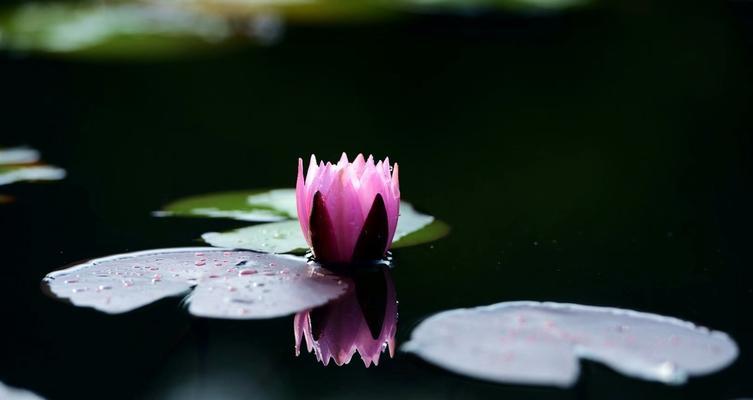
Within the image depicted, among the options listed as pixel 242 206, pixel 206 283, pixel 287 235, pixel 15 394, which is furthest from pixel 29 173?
pixel 15 394

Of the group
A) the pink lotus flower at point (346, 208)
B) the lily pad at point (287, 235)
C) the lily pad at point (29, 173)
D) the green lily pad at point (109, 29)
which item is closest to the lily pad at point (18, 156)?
the lily pad at point (29, 173)

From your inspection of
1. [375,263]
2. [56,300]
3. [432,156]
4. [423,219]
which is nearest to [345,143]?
[432,156]

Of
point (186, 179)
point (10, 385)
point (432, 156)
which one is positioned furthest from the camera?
point (432, 156)

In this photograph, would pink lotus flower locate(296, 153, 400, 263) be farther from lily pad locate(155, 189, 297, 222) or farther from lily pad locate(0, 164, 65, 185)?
lily pad locate(0, 164, 65, 185)

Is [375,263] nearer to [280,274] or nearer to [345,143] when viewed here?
[280,274]

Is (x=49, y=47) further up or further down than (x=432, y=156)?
further up

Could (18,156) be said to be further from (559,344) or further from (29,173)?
(559,344)

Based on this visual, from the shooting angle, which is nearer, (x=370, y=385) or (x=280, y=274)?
(x=370, y=385)
